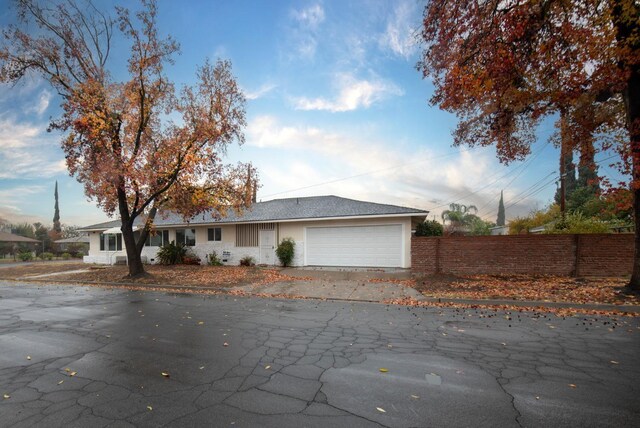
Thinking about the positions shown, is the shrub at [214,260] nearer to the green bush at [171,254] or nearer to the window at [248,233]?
the window at [248,233]

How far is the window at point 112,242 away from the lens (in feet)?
84.9

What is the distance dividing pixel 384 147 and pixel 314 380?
20348mm

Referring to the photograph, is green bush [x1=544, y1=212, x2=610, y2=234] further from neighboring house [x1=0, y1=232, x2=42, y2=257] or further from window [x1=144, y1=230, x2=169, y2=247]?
neighboring house [x1=0, y1=232, x2=42, y2=257]

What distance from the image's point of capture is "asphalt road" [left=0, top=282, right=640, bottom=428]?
3.04 metres

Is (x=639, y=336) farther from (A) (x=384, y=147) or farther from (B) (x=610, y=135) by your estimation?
(A) (x=384, y=147)

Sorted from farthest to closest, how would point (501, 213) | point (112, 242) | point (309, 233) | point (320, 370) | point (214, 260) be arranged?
1. point (501, 213)
2. point (112, 242)
3. point (214, 260)
4. point (309, 233)
5. point (320, 370)

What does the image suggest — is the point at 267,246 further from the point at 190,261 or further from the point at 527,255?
the point at 527,255

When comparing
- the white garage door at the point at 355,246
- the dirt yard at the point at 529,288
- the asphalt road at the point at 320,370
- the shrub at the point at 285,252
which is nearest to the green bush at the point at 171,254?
the shrub at the point at 285,252

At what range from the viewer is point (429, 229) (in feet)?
52.7

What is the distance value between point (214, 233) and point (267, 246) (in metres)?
4.24

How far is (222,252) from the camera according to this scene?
69.0 feet

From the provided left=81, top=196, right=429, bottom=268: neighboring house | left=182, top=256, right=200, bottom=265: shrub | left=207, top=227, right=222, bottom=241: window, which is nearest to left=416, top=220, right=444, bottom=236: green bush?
left=81, top=196, right=429, bottom=268: neighboring house

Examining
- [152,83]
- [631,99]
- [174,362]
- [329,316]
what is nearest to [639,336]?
[329,316]

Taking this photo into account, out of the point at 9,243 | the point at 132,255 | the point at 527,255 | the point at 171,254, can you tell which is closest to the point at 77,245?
the point at 9,243
